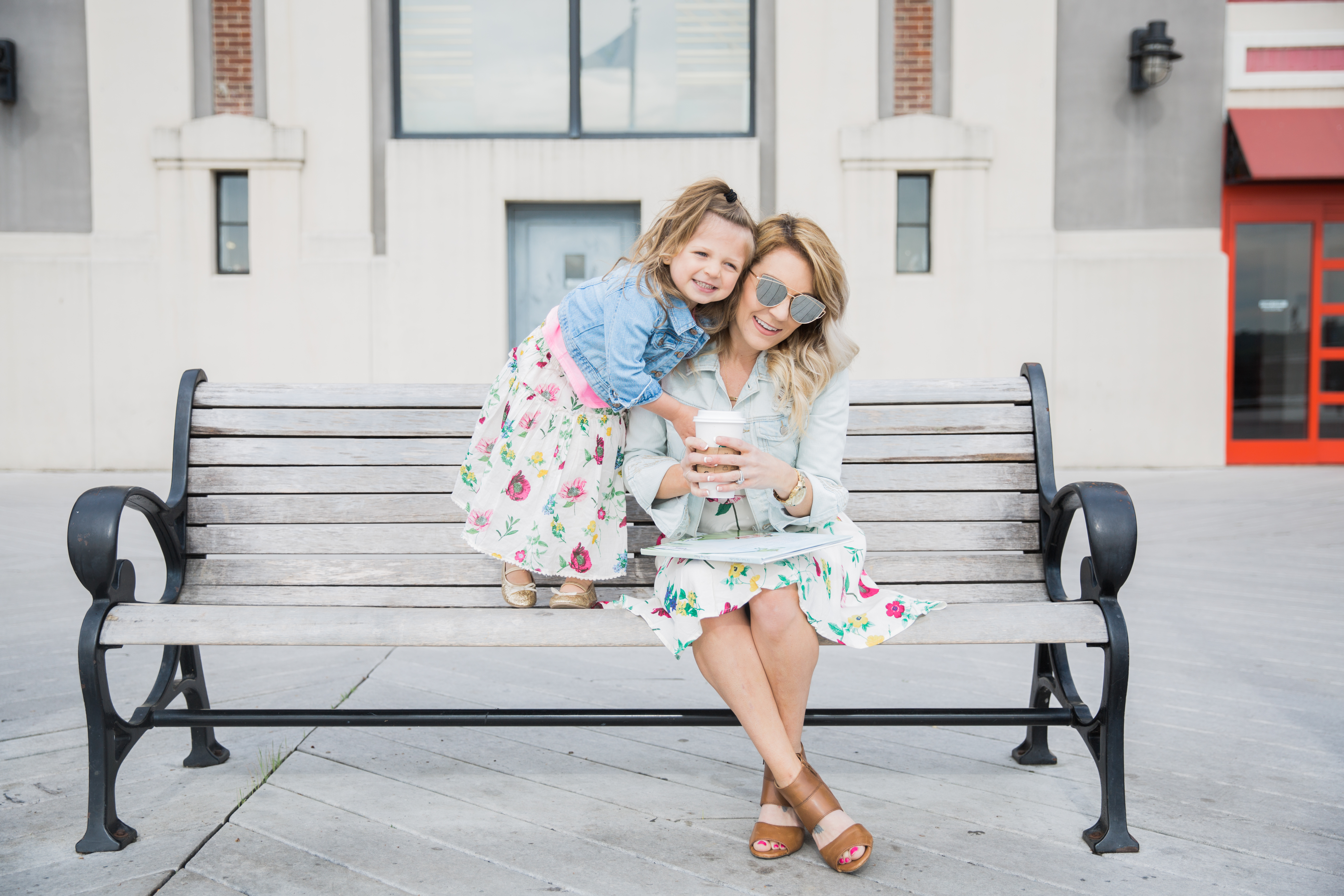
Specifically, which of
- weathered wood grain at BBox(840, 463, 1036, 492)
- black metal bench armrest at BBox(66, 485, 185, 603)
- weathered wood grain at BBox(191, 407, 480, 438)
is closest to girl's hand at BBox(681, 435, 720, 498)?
weathered wood grain at BBox(840, 463, 1036, 492)

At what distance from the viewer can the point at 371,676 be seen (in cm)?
362

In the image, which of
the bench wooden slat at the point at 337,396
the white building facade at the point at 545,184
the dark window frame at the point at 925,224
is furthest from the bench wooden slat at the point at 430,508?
the dark window frame at the point at 925,224

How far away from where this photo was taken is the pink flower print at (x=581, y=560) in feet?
8.29

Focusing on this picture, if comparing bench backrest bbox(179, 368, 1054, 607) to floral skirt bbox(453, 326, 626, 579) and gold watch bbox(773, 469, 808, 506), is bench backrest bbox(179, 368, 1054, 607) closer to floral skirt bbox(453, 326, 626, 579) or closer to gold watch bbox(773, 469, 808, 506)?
floral skirt bbox(453, 326, 626, 579)

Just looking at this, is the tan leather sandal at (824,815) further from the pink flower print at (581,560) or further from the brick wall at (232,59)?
the brick wall at (232,59)

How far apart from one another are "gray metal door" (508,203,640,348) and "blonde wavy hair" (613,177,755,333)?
305 inches

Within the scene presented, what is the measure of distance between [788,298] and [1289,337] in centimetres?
1029

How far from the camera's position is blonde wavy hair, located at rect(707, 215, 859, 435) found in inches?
92.0

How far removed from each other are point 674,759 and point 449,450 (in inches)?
41.6

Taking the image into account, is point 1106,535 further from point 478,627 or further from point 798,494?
point 478,627

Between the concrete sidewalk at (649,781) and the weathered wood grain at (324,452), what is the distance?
2.69 ft

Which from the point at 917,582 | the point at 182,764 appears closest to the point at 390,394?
the point at 182,764

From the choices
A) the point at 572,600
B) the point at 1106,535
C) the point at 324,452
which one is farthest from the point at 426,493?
the point at 1106,535

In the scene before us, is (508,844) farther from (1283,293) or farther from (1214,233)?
(1283,293)
